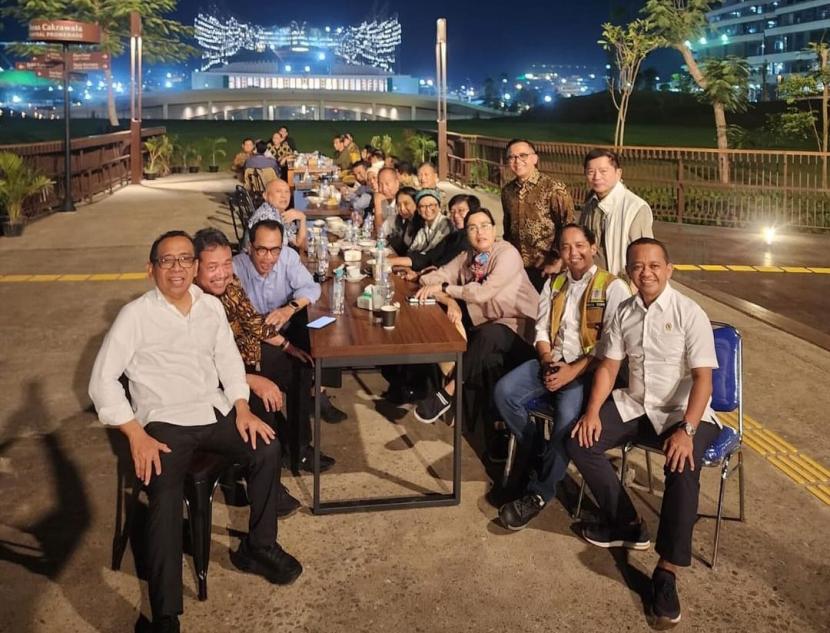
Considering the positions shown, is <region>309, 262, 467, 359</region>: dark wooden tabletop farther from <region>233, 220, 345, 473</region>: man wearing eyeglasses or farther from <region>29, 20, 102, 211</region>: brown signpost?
<region>29, 20, 102, 211</region>: brown signpost

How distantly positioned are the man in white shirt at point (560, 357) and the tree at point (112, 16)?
30539 millimetres

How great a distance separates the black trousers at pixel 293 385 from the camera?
4.44 meters

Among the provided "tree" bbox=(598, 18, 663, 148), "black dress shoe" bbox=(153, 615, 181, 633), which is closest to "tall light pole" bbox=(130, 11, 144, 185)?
"tree" bbox=(598, 18, 663, 148)

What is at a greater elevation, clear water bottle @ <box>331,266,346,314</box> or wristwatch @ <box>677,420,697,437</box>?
clear water bottle @ <box>331,266,346,314</box>

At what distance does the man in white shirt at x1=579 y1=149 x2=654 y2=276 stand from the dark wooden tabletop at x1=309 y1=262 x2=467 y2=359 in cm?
118

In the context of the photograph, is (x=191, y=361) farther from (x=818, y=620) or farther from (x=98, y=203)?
(x=98, y=203)

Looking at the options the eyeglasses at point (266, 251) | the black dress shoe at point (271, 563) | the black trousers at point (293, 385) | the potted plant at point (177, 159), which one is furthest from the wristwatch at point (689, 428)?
the potted plant at point (177, 159)

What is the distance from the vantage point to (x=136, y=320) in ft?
10.5

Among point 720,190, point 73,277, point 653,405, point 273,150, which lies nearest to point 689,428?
point 653,405

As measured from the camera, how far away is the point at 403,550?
357 centimetres

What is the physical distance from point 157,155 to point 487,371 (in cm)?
2013

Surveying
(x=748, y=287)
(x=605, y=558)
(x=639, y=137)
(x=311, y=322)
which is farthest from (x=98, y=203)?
(x=639, y=137)

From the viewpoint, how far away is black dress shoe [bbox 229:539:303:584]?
130 inches

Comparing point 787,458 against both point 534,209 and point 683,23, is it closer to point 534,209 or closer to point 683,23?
point 534,209
